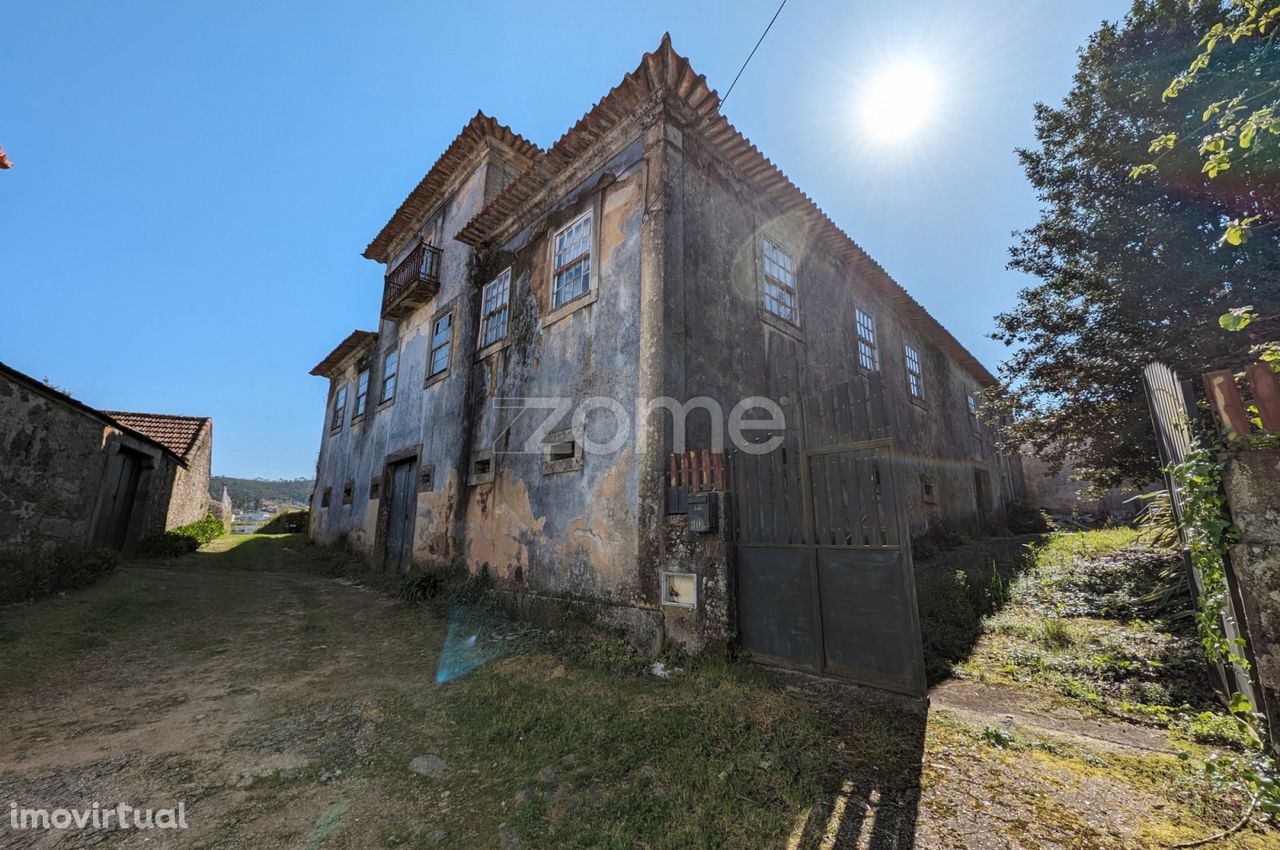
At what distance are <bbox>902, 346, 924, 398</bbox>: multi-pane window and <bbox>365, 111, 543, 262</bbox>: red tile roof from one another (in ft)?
34.7

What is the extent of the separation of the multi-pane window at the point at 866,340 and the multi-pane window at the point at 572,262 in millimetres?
6503

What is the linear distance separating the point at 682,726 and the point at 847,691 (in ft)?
4.59

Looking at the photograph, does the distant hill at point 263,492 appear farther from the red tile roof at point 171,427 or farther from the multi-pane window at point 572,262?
the multi-pane window at point 572,262

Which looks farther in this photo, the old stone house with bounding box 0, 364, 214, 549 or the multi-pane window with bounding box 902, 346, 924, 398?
the multi-pane window with bounding box 902, 346, 924, 398

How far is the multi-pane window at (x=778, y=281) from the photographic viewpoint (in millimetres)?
8297

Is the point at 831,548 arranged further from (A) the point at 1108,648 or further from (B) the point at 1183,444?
(A) the point at 1108,648

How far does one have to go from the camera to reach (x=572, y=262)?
306 inches

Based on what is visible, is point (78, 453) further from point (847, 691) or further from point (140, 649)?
point (847, 691)

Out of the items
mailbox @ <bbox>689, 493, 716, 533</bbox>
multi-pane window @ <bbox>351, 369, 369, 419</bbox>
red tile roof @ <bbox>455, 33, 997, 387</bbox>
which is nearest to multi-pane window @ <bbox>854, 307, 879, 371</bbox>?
red tile roof @ <bbox>455, 33, 997, 387</bbox>

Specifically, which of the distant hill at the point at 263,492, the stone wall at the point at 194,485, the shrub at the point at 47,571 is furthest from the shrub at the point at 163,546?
the distant hill at the point at 263,492

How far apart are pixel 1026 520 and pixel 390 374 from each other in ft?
67.8

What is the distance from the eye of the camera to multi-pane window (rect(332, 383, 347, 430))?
16219mm

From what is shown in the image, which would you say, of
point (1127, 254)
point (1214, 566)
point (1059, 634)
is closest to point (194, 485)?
point (1059, 634)

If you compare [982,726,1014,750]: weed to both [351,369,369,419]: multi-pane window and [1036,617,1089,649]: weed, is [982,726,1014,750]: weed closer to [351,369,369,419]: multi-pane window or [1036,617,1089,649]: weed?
[1036,617,1089,649]: weed
